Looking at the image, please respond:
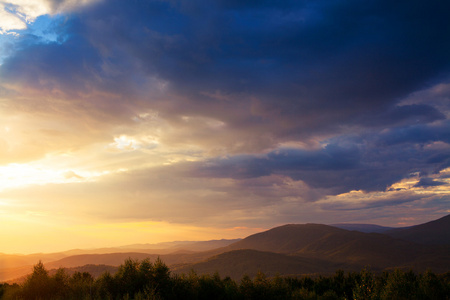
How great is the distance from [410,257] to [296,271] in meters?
64.6

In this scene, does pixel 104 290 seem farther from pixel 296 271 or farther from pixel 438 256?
pixel 438 256

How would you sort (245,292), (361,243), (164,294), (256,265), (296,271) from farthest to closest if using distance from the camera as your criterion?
1. (361,243)
2. (256,265)
3. (296,271)
4. (245,292)
5. (164,294)

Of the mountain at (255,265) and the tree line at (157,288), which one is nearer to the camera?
the tree line at (157,288)

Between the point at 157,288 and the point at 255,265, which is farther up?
the point at 157,288

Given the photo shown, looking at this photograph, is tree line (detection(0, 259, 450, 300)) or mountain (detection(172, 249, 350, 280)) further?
mountain (detection(172, 249, 350, 280))

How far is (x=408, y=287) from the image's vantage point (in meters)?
29.8

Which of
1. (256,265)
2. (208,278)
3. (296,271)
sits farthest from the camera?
(256,265)

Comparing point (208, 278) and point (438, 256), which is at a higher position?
point (208, 278)

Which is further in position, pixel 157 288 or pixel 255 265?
pixel 255 265

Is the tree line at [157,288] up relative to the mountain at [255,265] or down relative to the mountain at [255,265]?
up

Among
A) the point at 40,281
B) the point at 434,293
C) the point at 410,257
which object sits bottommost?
the point at 410,257

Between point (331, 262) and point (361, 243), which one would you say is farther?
point (361, 243)

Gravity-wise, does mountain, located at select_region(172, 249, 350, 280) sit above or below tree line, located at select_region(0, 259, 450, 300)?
below

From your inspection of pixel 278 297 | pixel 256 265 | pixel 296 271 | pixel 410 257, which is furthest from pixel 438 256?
pixel 278 297
